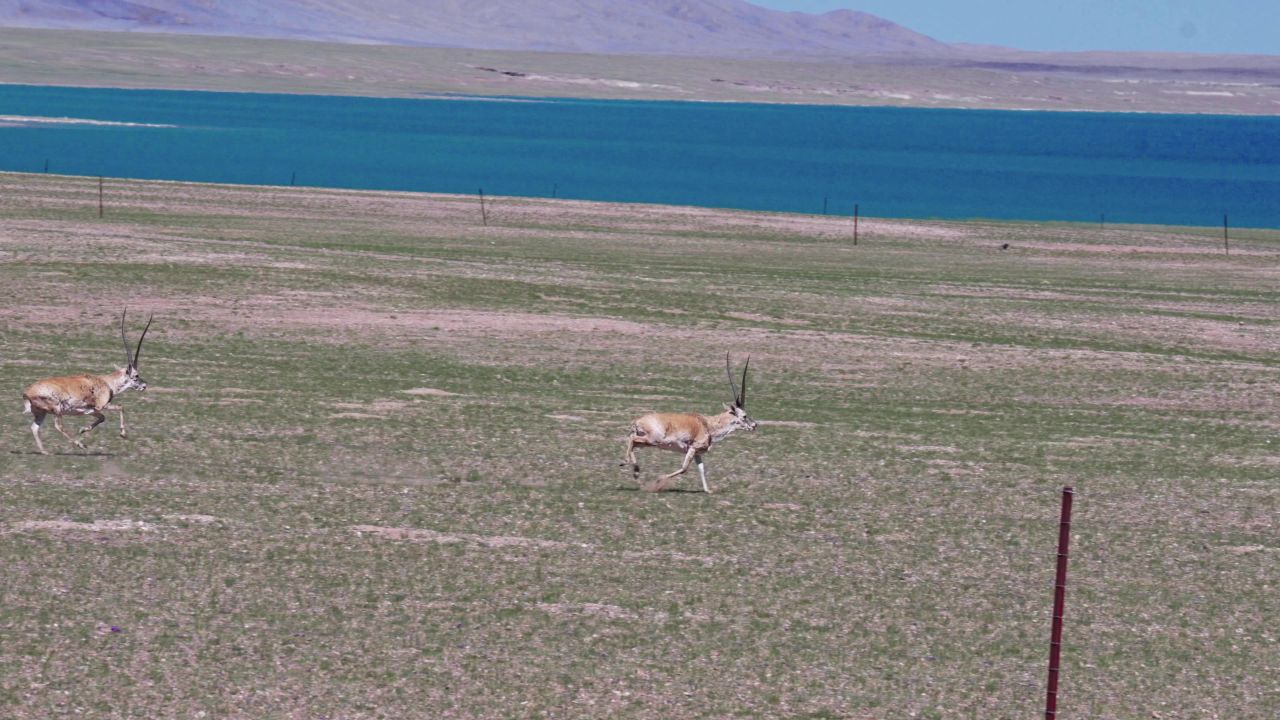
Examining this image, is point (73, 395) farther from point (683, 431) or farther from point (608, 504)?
point (683, 431)

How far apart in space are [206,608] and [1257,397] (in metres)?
21.8

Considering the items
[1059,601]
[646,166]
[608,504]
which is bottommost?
[646,166]

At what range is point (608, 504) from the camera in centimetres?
1934

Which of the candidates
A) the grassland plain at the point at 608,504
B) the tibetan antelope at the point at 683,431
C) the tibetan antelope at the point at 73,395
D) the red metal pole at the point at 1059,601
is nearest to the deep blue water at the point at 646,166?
the grassland plain at the point at 608,504

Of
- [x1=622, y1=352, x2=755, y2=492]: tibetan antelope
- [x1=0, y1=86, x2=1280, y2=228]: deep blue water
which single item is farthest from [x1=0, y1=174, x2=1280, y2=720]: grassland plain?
[x1=0, y1=86, x2=1280, y2=228]: deep blue water

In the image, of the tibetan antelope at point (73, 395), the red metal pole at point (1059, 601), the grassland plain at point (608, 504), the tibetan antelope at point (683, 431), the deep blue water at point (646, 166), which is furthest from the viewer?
Answer: the deep blue water at point (646, 166)

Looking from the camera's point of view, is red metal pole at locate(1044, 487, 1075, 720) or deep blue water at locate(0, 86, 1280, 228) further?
deep blue water at locate(0, 86, 1280, 228)

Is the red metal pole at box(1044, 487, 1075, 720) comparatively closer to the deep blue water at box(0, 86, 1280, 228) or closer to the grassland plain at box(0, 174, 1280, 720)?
the grassland plain at box(0, 174, 1280, 720)

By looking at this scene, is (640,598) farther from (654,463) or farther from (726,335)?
(726,335)

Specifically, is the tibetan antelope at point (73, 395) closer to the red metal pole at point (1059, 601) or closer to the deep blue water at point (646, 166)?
the red metal pole at point (1059, 601)

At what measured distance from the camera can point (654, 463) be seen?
22.1 metres

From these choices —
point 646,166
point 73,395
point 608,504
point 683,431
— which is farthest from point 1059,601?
point 646,166

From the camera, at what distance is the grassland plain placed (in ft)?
45.1

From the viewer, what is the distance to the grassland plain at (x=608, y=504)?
541 inches
